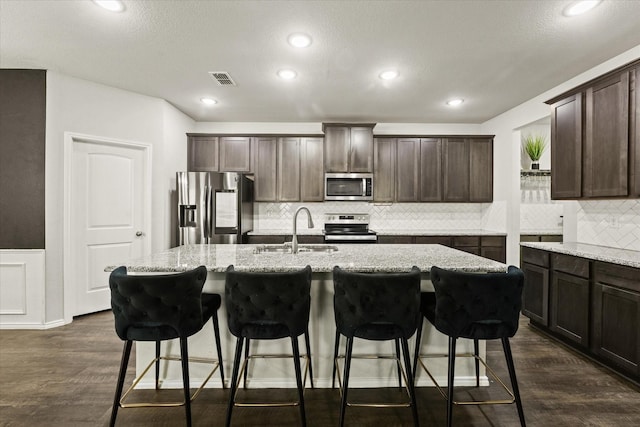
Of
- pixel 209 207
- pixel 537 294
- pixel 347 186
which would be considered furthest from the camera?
pixel 347 186

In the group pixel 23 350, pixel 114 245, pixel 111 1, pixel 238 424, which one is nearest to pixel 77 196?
pixel 114 245

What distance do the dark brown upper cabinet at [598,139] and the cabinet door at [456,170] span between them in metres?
1.67

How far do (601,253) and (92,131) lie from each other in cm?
512

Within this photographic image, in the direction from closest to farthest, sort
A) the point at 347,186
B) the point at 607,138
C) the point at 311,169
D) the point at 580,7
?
1. the point at 580,7
2. the point at 607,138
3. the point at 347,186
4. the point at 311,169

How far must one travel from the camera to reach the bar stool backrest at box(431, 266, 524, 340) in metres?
1.72

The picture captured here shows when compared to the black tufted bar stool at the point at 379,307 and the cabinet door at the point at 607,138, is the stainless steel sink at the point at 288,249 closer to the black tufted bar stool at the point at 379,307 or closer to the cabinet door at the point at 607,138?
the black tufted bar stool at the point at 379,307

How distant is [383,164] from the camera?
5062 mm

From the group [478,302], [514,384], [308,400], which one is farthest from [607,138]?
[308,400]

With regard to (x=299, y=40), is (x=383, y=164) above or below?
below

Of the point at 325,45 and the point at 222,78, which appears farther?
the point at 222,78

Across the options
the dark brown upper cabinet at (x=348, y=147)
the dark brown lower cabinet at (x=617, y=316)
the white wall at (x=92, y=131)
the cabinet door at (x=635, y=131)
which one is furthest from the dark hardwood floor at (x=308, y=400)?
the dark brown upper cabinet at (x=348, y=147)

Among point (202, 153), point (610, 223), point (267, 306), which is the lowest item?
point (267, 306)

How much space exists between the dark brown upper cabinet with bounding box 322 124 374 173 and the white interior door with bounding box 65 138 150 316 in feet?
8.15

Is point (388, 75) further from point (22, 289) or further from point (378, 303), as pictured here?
point (22, 289)
